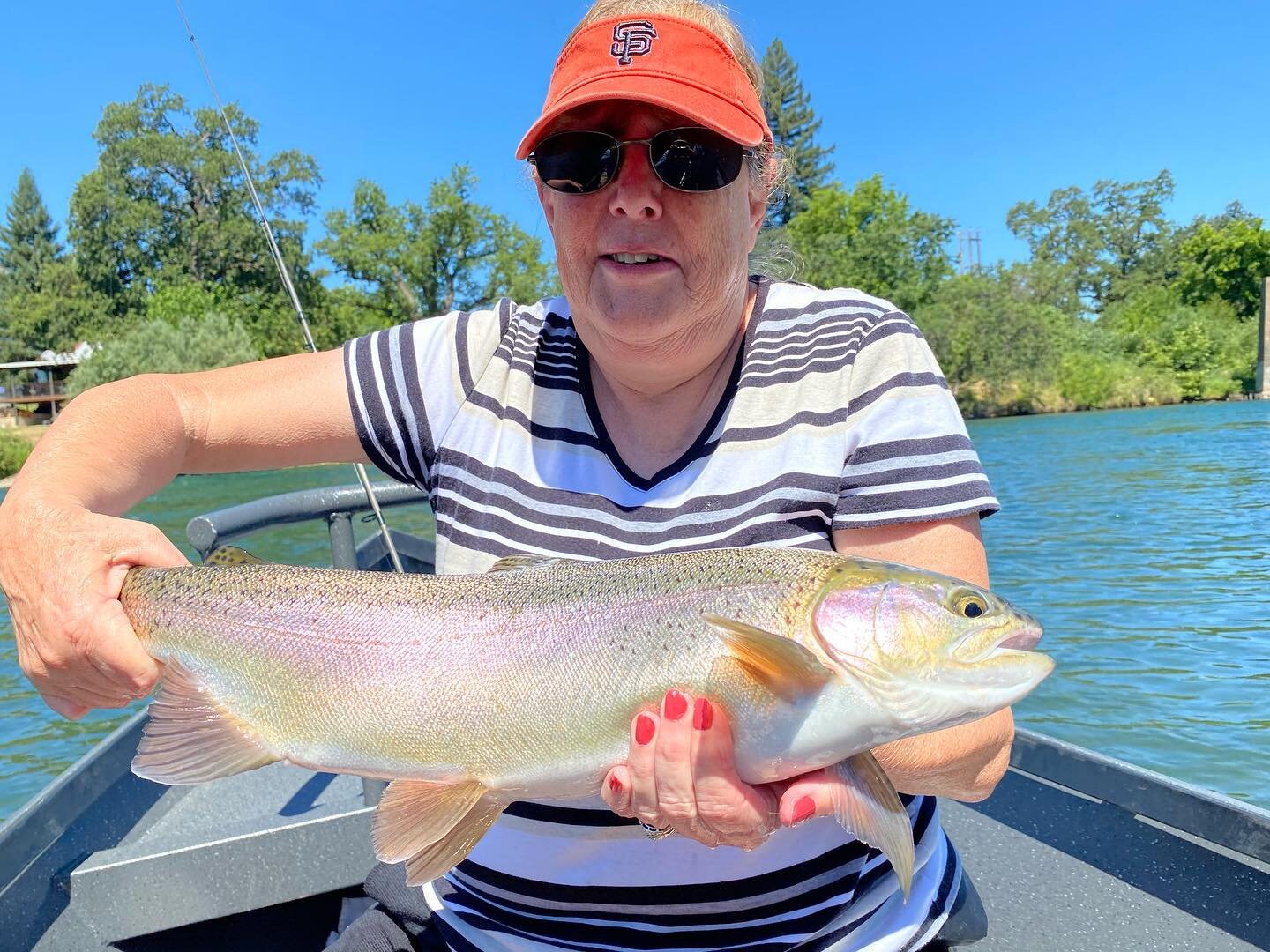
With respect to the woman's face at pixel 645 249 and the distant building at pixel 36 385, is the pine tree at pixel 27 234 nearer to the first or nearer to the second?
the distant building at pixel 36 385

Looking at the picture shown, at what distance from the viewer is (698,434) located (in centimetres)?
214

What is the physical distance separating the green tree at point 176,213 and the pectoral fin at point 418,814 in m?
59.9

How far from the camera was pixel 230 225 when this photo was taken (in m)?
60.8

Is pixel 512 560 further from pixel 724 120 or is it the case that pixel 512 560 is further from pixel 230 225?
pixel 230 225

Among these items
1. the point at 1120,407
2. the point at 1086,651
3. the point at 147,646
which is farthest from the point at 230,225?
the point at 147,646

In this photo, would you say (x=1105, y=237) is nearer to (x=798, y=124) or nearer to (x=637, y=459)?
(x=798, y=124)

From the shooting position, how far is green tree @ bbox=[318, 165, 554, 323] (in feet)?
175

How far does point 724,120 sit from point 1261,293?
246 ft

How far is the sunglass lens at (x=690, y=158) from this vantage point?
6.77 ft

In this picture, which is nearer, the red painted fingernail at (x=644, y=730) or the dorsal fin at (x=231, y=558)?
the red painted fingernail at (x=644, y=730)

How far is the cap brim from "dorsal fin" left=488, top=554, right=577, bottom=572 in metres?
0.96

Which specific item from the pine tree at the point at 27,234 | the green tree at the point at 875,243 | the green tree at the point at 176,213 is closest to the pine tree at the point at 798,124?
the green tree at the point at 875,243

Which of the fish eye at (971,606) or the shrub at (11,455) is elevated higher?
the fish eye at (971,606)

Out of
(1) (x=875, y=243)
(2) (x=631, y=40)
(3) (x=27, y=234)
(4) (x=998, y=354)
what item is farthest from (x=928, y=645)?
(3) (x=27, y=234)
